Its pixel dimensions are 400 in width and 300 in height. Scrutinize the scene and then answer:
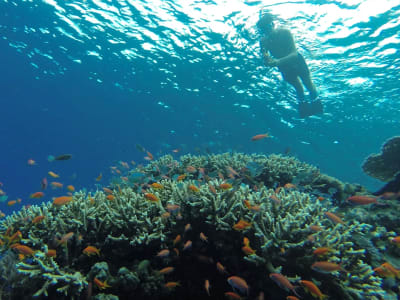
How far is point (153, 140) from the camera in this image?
4462 cm

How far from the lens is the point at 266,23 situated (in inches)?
510

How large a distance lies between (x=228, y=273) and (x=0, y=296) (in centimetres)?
360

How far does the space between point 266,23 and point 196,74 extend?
10.1m

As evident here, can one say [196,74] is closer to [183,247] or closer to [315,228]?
[183,247]

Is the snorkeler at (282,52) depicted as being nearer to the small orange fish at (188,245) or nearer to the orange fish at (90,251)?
the small orange fish at (188,245)

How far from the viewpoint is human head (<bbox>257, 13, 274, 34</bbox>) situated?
1269 cm

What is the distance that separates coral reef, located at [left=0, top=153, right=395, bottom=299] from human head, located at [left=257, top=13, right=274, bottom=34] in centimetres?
1209

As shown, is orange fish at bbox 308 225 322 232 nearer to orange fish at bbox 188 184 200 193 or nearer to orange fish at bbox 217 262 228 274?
orange fish at bbox 217 262 228 274

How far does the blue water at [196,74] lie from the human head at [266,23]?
0.44m

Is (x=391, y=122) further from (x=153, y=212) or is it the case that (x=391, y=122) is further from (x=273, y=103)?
(x=153, y=212)

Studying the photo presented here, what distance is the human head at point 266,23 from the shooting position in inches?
500

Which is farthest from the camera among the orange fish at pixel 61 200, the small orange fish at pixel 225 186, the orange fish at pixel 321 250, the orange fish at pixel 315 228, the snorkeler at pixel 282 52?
the snorkeler at pixel 282 52

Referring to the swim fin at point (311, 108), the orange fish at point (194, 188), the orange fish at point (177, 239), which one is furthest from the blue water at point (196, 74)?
the orange fish at point (177, 239)

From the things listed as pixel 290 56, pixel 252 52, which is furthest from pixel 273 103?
pixel 290 56
